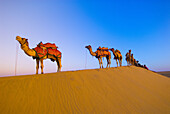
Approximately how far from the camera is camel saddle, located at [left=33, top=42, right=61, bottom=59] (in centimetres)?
678

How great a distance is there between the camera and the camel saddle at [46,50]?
22.2 ft

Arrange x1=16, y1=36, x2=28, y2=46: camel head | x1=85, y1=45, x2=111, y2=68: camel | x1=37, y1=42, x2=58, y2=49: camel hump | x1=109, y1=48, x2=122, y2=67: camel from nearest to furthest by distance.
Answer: x1=16, y1=36, x2=28, y2=46: camel head, x1=37, y1=42, x2=58, y2=49: camel hump, x1=85, y1=45, x2=111, y2=68: camel, x1=109, y1=48, x2=122, y2=67: camel

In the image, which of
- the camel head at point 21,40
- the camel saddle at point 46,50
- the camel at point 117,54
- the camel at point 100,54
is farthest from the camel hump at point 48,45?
the camel at point 117,54

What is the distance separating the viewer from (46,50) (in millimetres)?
7164

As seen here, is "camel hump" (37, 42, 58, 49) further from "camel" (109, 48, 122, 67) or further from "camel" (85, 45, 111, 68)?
"camel" (109, 48, 122, 67)

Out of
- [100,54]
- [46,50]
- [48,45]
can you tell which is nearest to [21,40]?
[46,50]

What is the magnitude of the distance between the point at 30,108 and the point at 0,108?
0.77m

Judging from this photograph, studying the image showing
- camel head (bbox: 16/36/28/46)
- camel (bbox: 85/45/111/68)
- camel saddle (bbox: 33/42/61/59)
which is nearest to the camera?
camel head (bbox: 16/36/28/46)

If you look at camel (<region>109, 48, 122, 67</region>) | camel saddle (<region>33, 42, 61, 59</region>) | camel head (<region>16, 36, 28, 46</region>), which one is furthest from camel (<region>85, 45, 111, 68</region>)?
camel head (<region>16, 36, 28, 46</region>)

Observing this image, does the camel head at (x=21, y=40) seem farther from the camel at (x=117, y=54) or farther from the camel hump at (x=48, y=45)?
the camel at (x=117, y=54)

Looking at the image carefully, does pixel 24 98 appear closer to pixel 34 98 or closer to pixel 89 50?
pixel 34 98

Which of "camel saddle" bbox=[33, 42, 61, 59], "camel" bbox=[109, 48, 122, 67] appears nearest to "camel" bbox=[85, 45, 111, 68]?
"camel" bbox=[109, 48, 122, 67]

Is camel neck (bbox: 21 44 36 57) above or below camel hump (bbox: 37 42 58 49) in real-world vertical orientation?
below

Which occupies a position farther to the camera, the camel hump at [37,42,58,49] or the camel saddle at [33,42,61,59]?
the camel hump at [37,42,58,49]
